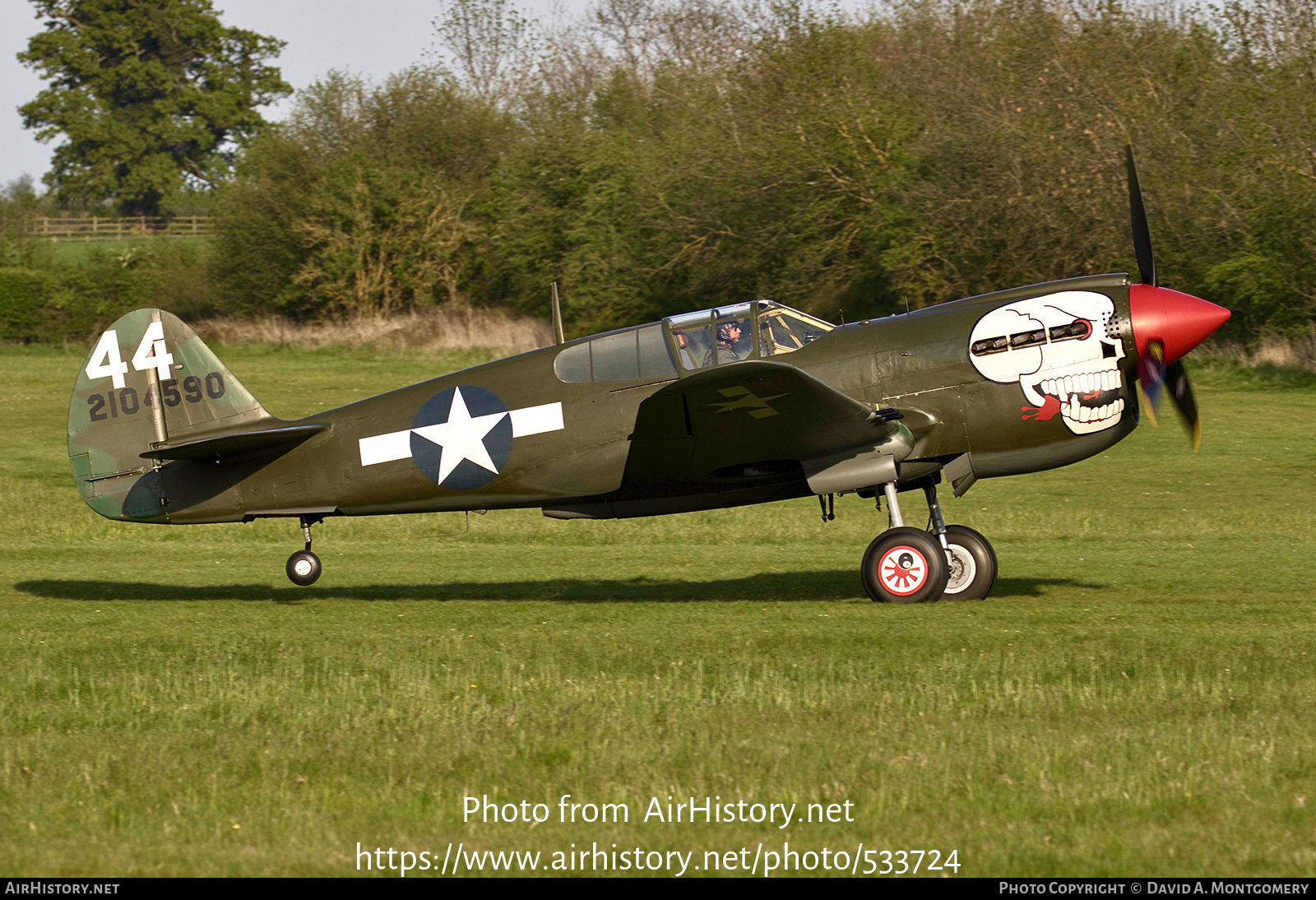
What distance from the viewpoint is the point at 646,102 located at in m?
46.3

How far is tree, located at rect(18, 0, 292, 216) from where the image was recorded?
7325 centimetres

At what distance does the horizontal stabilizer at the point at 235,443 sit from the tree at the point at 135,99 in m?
67.4

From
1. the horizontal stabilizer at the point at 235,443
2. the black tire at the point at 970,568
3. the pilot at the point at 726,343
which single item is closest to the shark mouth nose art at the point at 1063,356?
the black tire at the point at 970,568

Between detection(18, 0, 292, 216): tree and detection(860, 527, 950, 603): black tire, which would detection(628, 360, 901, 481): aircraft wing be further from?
detection(18, 0, 292, 216): tree

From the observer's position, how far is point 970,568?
1015cm

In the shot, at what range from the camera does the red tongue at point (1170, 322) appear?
30.8 feet

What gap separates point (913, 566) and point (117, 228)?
66.3 meters

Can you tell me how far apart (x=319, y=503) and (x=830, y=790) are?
632 cm

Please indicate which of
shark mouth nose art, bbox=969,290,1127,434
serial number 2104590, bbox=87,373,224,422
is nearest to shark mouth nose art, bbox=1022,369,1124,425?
shark mouth nose art, bbox=969,290,1127,434

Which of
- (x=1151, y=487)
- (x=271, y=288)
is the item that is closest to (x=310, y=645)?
(x=1151, y=487)

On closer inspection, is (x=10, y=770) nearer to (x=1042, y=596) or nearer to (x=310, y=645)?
(x=310, y=645)

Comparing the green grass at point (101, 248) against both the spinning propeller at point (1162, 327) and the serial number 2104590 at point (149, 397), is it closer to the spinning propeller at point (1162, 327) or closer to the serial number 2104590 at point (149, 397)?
the serial number 2104590 at point (149, 397)

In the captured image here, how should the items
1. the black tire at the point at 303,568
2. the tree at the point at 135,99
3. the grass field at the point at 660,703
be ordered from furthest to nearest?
the tree at the point at 135,99, the black tire at the point at 303,568, the grass field at the point at 660,703

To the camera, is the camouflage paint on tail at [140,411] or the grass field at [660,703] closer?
the grass field at [660,703]
